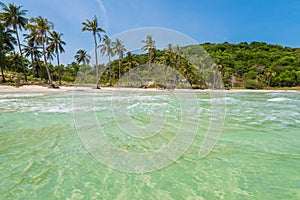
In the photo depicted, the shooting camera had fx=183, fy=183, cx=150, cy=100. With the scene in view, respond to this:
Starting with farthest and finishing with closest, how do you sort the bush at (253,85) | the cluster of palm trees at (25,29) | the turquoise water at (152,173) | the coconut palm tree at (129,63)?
the bush at (253,85)
the coconut palm tree at (129,63)
the cluster of palm trees at (25,29)
the turquoise water at (152,173)

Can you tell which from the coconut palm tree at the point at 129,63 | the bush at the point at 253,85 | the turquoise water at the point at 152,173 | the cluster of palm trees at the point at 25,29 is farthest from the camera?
the bush at the point at 253,85

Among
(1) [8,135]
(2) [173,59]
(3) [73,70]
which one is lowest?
(1) [8,135]

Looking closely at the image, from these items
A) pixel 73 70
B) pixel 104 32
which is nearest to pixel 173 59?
pixel 104 32

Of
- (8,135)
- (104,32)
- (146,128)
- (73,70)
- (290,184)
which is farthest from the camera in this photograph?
(73,70)

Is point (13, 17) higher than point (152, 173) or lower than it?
higher

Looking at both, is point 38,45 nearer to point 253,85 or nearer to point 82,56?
point 82,56

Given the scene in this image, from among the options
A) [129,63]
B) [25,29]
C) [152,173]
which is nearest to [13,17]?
[25,29]

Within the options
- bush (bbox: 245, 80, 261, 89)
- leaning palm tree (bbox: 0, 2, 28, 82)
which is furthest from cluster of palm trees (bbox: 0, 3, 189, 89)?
bush (bbox: 245, 80, 261, 89)

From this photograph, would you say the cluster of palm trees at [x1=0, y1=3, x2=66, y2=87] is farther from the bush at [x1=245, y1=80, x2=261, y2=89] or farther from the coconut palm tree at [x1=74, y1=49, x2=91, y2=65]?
the bush at [x1=245, y1=80, x2=261, y2=89]

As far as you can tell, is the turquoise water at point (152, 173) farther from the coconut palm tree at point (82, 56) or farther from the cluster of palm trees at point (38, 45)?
the coconut palm tree at point (82, 56)

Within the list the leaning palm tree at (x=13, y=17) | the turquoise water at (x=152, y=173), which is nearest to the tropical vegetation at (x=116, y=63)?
the leaning palm tree at (x=13, y=17)

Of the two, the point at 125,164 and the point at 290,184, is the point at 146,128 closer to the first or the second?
the point at 125,164

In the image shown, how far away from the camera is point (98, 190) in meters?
2.49

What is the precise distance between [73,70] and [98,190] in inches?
2400
